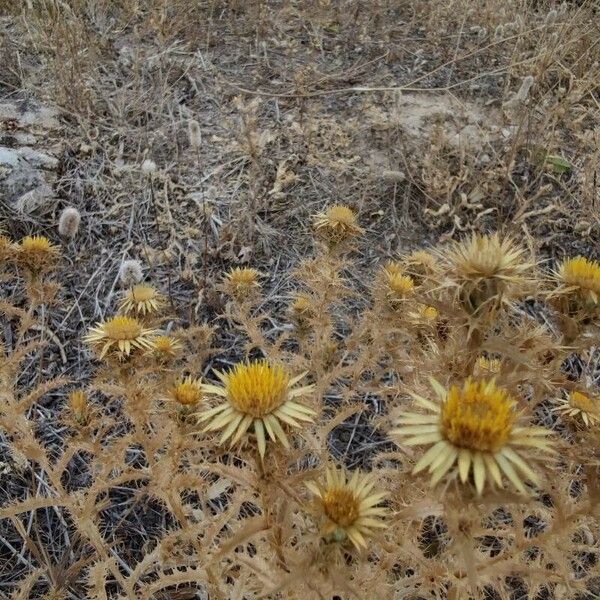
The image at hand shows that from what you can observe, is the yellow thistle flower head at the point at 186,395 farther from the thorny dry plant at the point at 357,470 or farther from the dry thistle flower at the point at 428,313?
the dry thistle flower at the point at 428,313

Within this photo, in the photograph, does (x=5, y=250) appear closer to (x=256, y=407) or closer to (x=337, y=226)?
(x=337, y=226)

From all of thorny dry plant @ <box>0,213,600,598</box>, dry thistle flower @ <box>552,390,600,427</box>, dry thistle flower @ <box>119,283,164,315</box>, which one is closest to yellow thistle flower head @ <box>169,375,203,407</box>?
thorny dry plant @ <box>0,213,600,598</box>

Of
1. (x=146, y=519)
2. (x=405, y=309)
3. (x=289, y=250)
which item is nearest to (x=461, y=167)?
(x=289, y=250)

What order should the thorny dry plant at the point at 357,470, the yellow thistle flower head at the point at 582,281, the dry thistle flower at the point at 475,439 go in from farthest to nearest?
the yellow thistle flower head at the point at 582,281 < the thorny dry plant at the point at 357,470 < the dry thistle flower at the point at 475,439

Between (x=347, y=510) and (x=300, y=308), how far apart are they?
1273mm

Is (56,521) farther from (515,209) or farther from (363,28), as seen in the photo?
(363,28)

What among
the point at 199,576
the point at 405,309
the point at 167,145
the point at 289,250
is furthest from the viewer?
the point at 167,145

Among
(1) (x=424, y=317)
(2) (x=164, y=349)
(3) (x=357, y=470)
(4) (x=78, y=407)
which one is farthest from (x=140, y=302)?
(3) (x=357, y=470)

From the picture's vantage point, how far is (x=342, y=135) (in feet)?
12.6

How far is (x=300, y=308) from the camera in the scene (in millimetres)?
2379

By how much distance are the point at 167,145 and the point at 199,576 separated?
2.80 meters

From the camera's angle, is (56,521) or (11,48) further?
(11,48)

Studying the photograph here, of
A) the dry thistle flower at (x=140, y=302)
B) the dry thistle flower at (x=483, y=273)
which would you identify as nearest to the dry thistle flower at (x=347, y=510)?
the dry thistle flower at (x=483, y=273)

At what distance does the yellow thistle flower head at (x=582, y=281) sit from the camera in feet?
4.85
